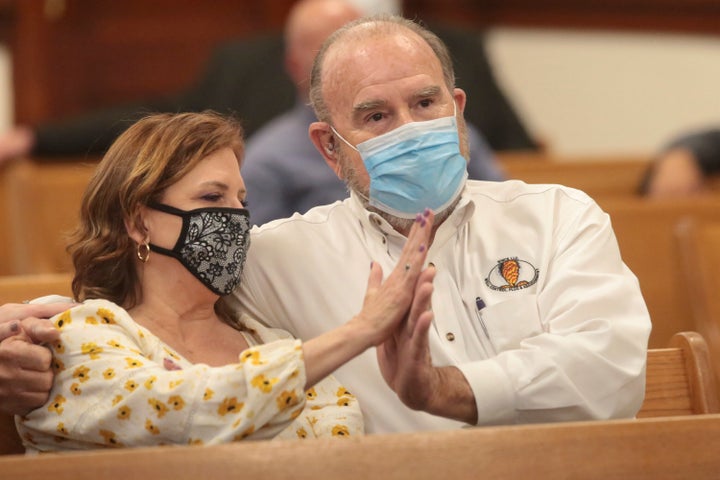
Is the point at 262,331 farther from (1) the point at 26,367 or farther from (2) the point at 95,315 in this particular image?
(1) the point at 26,367

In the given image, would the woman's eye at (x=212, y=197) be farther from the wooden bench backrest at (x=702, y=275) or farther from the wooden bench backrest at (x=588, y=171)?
the wooden bench backrest at (x=588, y=171)

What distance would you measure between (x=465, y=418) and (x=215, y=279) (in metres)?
0.47

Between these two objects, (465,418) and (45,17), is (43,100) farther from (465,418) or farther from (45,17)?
(465,418)

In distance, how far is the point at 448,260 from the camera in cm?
217

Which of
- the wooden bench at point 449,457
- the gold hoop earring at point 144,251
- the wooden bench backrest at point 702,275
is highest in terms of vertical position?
the gold hoop earring at point 144,251

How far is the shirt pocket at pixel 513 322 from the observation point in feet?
6.70

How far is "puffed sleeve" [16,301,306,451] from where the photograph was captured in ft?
5.62

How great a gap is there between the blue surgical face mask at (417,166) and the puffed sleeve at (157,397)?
43cm

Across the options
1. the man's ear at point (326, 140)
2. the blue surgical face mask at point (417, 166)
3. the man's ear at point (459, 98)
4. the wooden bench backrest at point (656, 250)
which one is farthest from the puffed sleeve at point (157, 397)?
the wooden bench backrest at point (656, 250)

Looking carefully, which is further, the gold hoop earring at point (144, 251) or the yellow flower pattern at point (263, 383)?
the gold hoop earring at point (144, 251)

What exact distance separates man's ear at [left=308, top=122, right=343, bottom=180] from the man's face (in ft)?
0.14

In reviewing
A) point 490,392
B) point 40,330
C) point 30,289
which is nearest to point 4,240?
point 30,289

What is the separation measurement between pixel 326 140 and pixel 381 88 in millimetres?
199

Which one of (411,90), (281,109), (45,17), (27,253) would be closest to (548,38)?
(281,109)
